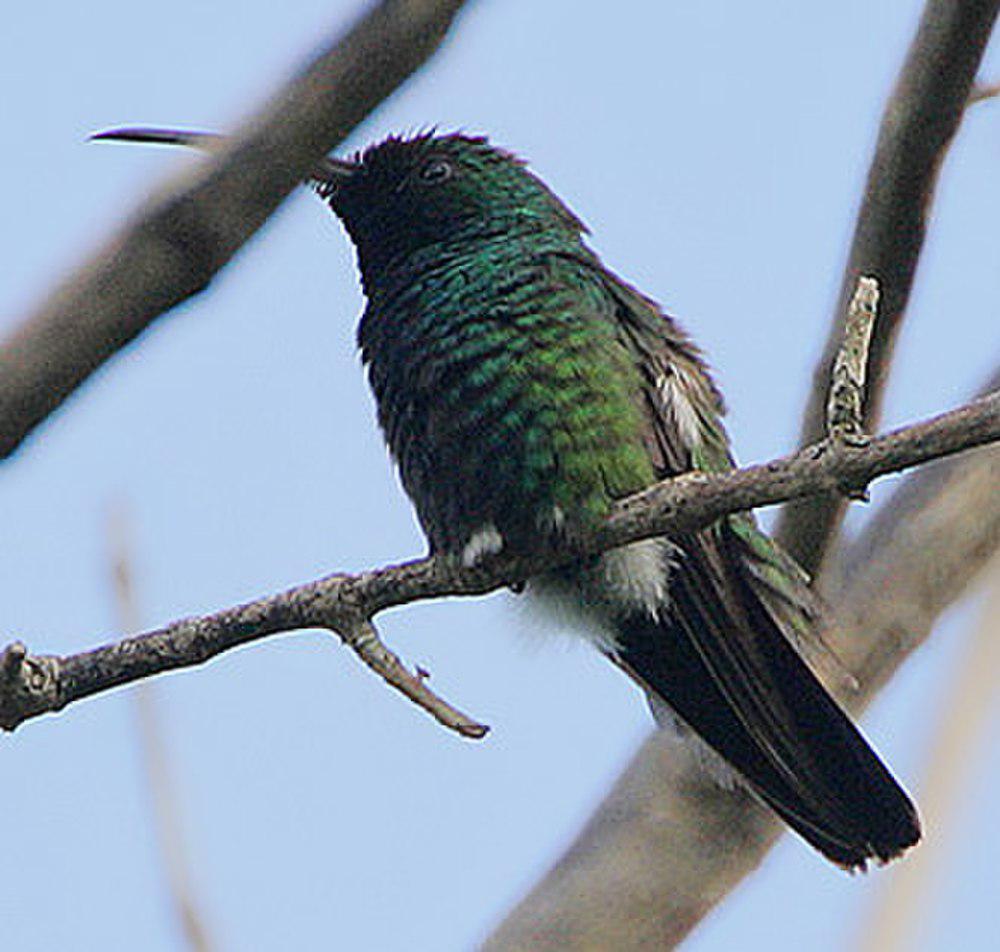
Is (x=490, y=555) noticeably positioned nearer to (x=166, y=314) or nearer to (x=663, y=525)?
(x=663, y=525)

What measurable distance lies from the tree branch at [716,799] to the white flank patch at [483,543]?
708 mm

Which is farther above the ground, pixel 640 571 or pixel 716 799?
pixel 640 571

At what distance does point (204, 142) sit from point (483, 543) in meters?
2.67

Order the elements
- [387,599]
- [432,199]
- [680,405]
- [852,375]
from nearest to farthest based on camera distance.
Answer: [852,375] → [387,599] → [680,405] → [432,199]

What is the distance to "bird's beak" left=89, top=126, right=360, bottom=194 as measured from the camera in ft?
5.84

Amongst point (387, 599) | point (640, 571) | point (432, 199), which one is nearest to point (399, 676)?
point (387, 599)

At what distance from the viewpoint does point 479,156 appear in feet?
19.5

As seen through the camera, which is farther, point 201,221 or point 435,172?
point 435,172

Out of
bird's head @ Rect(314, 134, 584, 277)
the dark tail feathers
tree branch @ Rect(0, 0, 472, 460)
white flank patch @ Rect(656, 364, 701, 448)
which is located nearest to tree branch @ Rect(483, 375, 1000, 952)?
the dark tail feathers

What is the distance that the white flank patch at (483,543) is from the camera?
4.57m

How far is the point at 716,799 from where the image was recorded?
458 centimetres

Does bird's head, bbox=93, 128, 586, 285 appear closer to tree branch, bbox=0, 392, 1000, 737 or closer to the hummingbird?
the hummingbird

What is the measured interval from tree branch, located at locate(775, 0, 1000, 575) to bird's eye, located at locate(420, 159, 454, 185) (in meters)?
1.65

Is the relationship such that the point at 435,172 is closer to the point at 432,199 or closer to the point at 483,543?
the point at 432,199
